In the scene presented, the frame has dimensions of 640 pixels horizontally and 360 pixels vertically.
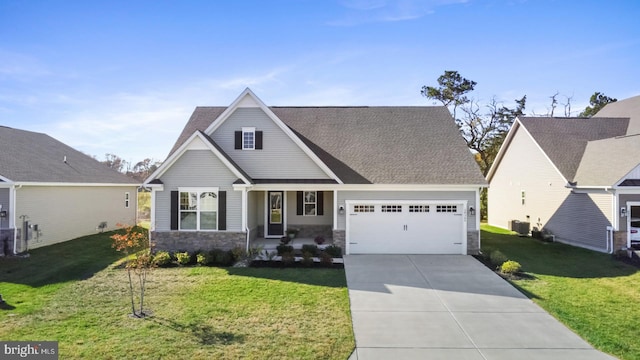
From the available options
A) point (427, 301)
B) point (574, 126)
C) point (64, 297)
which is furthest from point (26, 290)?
point (574, 126)

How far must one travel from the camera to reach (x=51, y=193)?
17.9 meters

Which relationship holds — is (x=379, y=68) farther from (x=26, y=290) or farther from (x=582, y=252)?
(x=26, y=290)

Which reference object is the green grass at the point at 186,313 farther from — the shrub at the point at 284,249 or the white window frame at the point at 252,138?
the white window frame at the point at 252,138

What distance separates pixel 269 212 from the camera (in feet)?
58.3

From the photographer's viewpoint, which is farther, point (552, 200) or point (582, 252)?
point (552, 200)

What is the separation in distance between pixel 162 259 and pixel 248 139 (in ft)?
20.1

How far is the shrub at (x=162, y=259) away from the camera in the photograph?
1304 cm

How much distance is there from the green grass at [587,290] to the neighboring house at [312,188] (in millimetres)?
3087

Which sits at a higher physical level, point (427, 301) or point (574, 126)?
point (574, 126)

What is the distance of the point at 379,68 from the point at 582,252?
41.0ft

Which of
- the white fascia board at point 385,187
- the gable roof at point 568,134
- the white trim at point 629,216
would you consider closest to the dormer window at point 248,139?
the white fascia board at point 385,187

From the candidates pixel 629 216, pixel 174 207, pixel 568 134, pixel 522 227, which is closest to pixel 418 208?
pixel 629 216

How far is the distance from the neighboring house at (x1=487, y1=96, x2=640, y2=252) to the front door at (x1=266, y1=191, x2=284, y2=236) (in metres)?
14.3

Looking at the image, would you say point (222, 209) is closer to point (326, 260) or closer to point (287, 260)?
point (287, 260)
